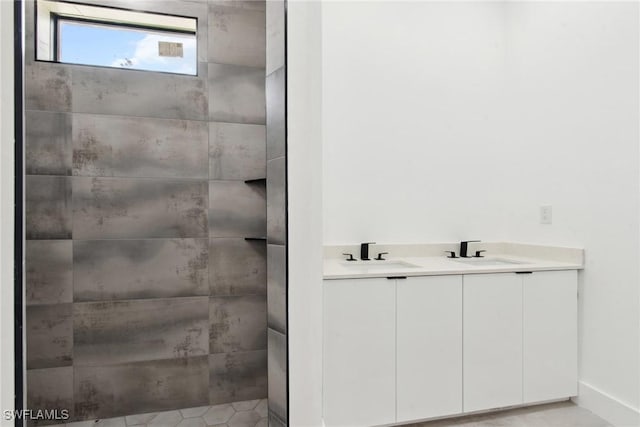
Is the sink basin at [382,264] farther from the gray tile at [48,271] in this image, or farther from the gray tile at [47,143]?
the gray tile at [47,143]

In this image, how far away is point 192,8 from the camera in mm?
2189

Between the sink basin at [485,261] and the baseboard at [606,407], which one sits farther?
the sink basin at [485,261]

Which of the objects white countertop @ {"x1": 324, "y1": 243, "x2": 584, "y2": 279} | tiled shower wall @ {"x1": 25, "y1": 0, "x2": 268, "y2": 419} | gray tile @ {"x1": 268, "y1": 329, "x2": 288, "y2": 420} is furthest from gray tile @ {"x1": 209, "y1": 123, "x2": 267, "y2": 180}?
gray tile @ {"x1": 268, "y1": 329, "x2": 288, "y2": 420}

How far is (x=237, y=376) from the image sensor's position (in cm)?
226

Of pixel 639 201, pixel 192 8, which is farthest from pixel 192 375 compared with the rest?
pixel 639 201

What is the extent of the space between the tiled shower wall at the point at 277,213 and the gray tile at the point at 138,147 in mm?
1029

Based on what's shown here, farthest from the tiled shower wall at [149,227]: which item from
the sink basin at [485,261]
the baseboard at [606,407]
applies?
the baseboard at [606,407]

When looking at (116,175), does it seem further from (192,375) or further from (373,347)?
(373,347)

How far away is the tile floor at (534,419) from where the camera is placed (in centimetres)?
200

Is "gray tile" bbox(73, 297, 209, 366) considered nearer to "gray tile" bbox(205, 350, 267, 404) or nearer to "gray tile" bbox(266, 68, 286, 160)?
"gray tile" bbox(205, 350, 267, 404)

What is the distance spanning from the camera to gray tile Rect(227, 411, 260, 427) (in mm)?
2037
